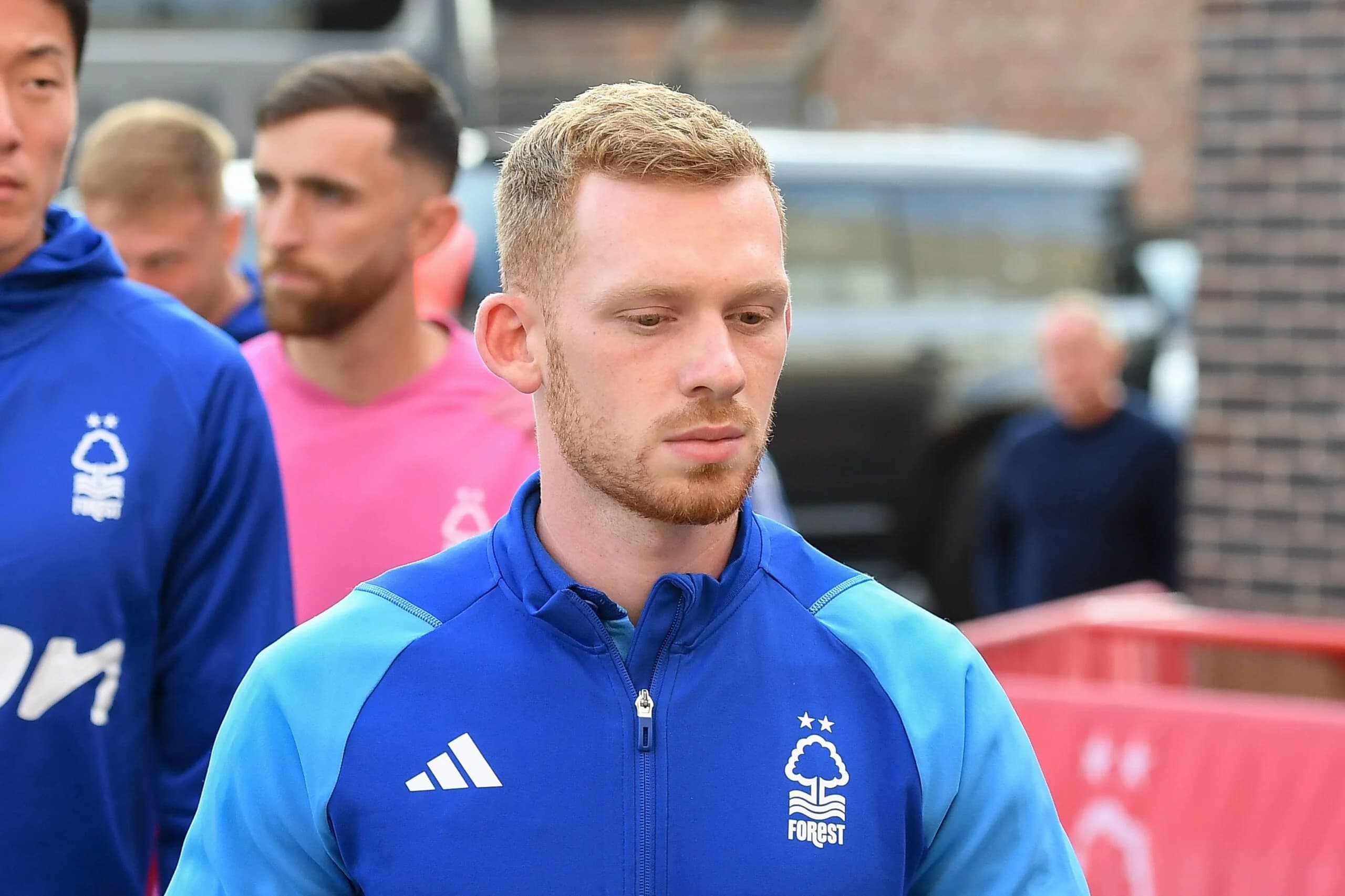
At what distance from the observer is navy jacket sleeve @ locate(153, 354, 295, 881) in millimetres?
2721

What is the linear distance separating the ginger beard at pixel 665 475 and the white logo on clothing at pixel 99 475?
32.0 inches

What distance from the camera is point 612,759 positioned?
1.97 meters

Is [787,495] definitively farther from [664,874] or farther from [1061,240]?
[664,874]

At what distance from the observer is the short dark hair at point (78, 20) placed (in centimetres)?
277

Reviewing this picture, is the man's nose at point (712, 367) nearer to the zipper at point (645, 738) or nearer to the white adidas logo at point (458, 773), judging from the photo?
the zipper at point (645, 738)

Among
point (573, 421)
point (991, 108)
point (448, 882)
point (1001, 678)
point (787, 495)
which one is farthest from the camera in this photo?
point (991, 108)

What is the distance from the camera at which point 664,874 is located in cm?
194

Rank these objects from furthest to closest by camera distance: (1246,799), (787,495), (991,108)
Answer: (991,108) → (787,495) → (1246,799)

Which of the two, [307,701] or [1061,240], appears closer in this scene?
[307,701]

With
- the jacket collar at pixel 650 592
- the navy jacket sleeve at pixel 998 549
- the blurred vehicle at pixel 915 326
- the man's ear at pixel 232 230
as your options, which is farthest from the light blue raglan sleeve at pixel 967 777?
the blurred vehicle at pixel 915 326

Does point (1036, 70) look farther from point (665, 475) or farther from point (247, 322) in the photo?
point (665, 475)

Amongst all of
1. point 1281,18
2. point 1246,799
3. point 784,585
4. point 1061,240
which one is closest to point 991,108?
point 1061,240

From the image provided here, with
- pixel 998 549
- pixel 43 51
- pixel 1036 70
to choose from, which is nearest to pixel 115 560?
pixel 43 51

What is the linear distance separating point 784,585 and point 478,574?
334 mm
